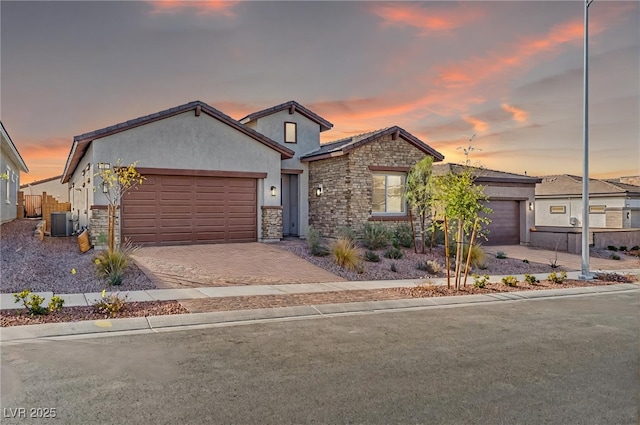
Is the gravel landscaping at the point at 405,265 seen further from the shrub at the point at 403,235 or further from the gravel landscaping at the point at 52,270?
the gravel landscaping at the point at 52,270

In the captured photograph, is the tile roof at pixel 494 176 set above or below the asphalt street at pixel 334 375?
above

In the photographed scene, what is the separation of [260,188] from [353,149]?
4139 mm

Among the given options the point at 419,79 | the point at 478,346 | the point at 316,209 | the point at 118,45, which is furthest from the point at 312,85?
the point at 478,346

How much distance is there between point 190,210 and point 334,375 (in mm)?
13385

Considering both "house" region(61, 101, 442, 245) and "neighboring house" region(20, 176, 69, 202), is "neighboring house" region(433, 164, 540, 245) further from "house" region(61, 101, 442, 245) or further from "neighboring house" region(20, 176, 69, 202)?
"neighboring house" region(20, 176, 69, 202)

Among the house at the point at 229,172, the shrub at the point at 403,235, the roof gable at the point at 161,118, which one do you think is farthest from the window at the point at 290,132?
the shrub at the point at 403,235

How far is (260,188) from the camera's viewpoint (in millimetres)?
19328

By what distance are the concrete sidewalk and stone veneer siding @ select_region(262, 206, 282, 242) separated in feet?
21.6

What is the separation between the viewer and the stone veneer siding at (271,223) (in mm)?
19266

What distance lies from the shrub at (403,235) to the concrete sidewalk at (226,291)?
504 centimetres

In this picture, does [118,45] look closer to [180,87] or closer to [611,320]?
[180,87]

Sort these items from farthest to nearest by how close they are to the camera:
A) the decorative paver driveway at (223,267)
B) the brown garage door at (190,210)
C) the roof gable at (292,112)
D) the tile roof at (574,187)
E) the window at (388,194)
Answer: the tile roof at (574,187), the roof gable at (292,112), the window at (388,194), the brown garage door at (190,210), the decorative paver driveway at (223,267)

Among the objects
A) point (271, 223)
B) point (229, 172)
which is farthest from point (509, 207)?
point (229, 172)

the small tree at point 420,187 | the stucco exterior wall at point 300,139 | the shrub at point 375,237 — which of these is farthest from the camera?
the stucco exterior wall at point 300,139
